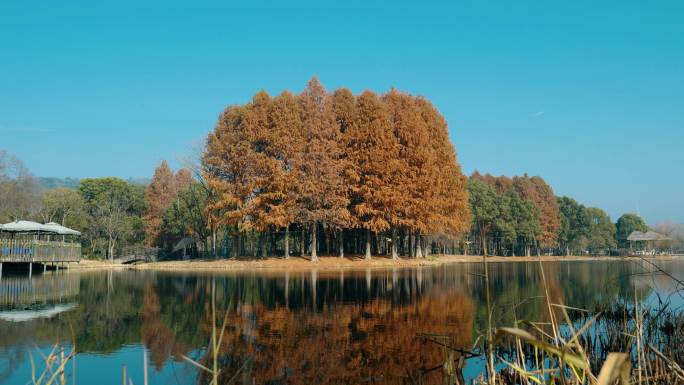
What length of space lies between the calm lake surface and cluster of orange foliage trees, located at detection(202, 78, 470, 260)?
1975 centimetres

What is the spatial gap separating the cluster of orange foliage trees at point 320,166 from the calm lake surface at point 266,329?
1975 centimetres

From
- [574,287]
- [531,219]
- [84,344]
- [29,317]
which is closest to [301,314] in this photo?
[84,344]

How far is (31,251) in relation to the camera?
39.4 meters

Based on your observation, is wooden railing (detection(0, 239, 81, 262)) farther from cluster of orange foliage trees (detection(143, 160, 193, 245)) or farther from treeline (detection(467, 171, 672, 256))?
treeline (detection(467, 171, 672, 256))

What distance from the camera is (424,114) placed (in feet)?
189

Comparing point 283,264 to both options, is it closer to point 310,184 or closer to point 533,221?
point 310,184

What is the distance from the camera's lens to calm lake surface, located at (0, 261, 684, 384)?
9.62 meters

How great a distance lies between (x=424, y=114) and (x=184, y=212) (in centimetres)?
2940

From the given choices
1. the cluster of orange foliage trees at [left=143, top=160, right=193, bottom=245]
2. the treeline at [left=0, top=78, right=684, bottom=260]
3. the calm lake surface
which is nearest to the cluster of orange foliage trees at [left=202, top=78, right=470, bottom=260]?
the treeline at [left=0, top=78, right=684, bottom=260]

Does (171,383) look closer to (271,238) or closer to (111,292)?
(111,292)

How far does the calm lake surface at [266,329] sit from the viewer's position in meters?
9.62

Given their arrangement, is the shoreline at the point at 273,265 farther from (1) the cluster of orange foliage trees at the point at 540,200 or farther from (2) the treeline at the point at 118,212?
(1) the cluster of orange foliage trees at the point at 540,200

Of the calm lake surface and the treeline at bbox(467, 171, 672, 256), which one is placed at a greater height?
the treeline at bbox(467, 171, 672, 256)

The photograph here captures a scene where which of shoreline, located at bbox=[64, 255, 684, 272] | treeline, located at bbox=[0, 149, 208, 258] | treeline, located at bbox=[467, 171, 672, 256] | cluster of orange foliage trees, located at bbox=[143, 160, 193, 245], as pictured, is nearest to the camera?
shoreline, located at bbox=[64, 255, 684, 272]
